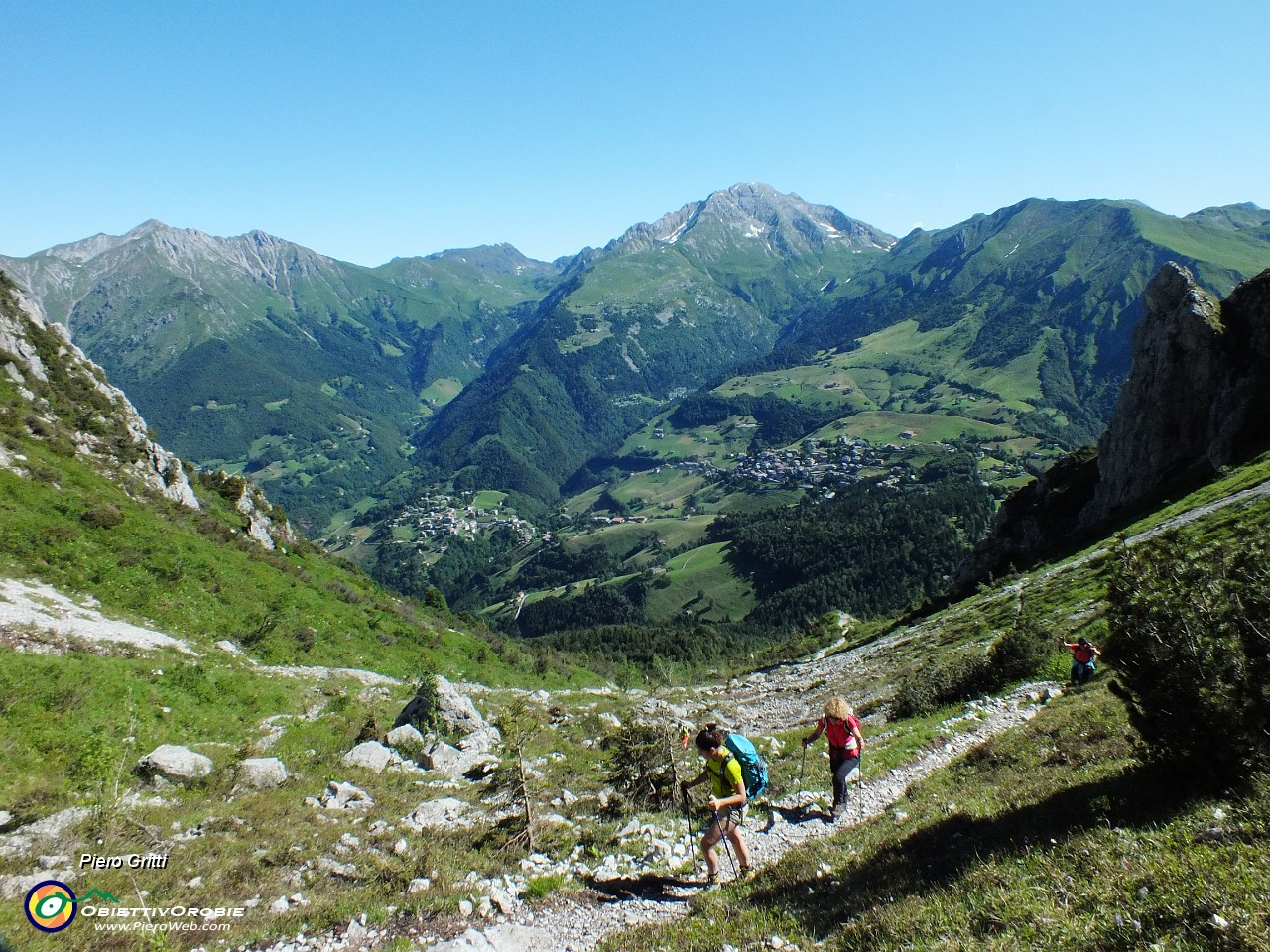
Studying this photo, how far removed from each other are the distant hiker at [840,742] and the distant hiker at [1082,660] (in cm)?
1081

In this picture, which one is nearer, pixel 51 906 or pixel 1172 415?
pixel 51 906

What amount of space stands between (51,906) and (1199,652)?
1522cm

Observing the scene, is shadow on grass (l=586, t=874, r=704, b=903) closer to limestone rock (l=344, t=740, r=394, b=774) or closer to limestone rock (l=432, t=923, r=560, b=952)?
limestone rock (l=432, t=923, r=560, b=952)

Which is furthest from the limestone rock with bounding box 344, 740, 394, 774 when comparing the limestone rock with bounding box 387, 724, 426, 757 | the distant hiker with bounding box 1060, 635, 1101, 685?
the distant hiker with bounding box 1060, 635, 1101, 685

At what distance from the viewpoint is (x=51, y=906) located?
8055mm

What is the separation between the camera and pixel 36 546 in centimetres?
→ 2639

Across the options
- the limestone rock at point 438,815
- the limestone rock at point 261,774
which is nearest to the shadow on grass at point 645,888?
the limestone rock at point 438,815

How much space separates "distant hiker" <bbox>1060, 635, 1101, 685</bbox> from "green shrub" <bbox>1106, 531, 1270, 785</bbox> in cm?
1183

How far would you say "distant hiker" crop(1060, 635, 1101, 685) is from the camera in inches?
741

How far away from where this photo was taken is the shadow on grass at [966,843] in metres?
8.13

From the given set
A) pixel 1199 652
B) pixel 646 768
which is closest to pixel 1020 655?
pixel 646 768

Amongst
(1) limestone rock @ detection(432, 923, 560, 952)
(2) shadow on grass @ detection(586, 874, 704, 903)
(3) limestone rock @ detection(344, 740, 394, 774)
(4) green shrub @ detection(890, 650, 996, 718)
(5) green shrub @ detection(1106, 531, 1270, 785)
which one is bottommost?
(4) green shrub @ detection(890, 650, 996, 718)

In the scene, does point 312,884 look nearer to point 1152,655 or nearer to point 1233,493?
point 1152,655

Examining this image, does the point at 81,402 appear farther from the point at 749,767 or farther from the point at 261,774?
the point at 749,767
